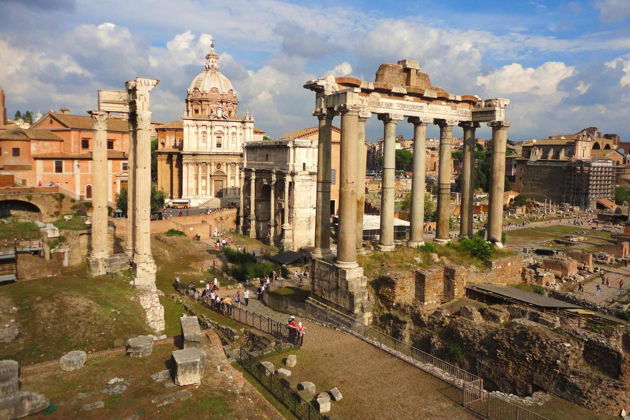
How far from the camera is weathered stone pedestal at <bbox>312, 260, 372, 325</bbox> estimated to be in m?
15.8

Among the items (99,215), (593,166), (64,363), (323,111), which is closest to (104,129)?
(99,215)

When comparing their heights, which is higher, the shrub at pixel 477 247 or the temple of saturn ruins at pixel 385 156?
the temple of saturn ruins at pixel 385 156

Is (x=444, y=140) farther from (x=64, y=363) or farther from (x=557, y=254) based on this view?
(x=557, y=254)

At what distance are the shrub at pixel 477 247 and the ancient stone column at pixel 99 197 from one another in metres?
14.3

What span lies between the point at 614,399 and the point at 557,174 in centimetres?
9666

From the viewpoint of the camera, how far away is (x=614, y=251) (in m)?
48.2

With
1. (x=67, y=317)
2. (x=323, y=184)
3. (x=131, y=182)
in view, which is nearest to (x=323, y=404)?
(x=67, y=317)

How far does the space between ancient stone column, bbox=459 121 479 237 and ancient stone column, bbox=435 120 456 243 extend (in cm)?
87

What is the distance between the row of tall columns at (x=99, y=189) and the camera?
767 inches

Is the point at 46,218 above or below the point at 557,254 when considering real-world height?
above

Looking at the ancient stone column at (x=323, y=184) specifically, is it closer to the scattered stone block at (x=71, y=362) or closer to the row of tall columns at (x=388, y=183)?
the row of tall columns at (x=388, y=183)

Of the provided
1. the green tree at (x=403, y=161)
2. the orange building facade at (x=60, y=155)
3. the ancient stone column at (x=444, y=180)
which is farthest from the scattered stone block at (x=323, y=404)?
the green tree at (x=403, y=161)

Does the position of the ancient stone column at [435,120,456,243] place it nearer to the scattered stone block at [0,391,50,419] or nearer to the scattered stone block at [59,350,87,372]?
the scattered stone block at [59,350,87,372]

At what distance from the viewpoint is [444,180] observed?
68.7ft
